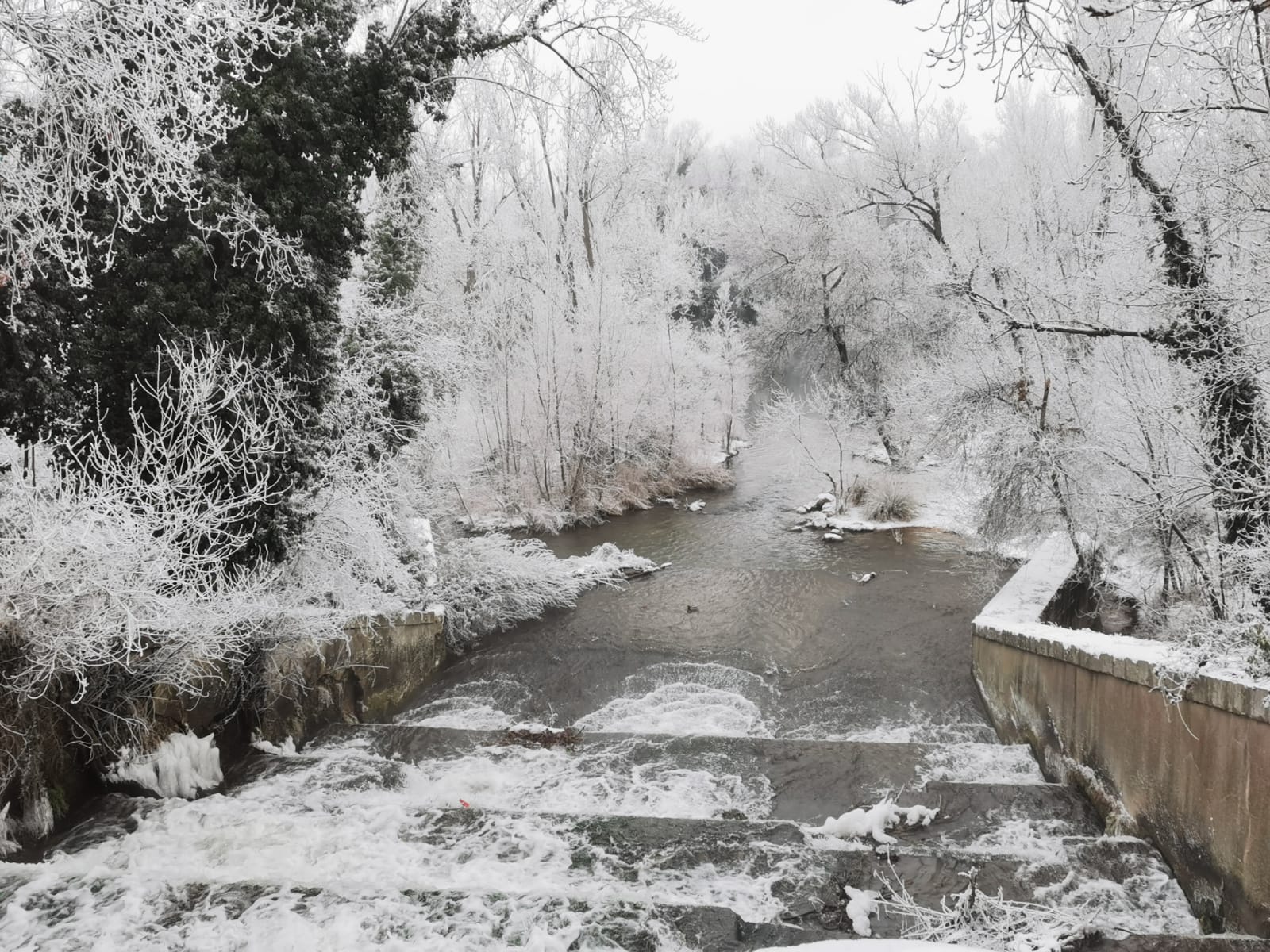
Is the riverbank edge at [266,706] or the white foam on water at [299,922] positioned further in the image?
the riverbank edge at [266,706]

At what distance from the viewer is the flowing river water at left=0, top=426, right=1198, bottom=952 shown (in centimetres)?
324

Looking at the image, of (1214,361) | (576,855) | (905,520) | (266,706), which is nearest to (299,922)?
(576,855)

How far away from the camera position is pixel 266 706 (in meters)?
6.08

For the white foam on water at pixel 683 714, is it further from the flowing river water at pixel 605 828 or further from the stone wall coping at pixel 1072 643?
the stone wall coping at pixel 1072 643

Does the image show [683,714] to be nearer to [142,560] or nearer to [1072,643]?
[1072,643]

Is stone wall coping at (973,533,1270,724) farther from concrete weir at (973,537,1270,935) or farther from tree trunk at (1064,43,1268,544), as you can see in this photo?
tree trunk at (1064,43,1268,544)

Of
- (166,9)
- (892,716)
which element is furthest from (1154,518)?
(166,9)

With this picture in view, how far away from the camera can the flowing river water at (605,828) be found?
3.24 m

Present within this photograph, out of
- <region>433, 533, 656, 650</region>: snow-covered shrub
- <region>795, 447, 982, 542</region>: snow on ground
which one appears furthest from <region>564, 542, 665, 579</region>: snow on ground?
<region>795, 447, 982, 542</region>: snow on ground

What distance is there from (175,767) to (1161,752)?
18.2ft

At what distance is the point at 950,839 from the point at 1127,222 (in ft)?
22.6

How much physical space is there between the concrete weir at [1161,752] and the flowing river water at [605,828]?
0.20 metres

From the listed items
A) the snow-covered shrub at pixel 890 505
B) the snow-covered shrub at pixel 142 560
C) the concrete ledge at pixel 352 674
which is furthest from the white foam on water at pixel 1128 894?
the snow-covered shrub at pixel 890 505

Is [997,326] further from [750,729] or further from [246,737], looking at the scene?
[246,737]
